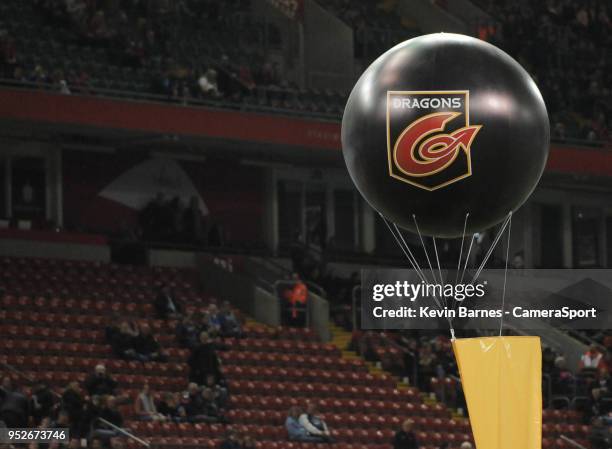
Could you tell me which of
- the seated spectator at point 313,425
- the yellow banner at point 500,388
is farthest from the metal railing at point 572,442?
the yellow banner at point 500,388

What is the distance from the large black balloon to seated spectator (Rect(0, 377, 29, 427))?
365 inches

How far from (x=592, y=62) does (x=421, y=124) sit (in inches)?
980

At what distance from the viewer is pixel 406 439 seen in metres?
18.0

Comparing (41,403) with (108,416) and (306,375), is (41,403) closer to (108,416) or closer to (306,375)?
(108,416)

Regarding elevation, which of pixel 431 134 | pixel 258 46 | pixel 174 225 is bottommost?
pixel 174 225

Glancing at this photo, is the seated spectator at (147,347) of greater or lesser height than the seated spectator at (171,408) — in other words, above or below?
above

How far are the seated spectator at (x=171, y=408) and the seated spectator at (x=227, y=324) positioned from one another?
3.66 m

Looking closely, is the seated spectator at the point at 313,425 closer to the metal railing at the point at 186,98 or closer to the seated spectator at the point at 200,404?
the seated spectator at the point at 200,404

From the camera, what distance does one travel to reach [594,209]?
106 ft

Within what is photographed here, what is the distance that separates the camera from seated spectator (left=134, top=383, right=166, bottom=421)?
16984 millimetres

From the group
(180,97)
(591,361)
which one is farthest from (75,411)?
(180,97)

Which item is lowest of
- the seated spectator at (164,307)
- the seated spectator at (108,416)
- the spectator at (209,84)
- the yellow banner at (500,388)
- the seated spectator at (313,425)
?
the seated spectator at (313,425)

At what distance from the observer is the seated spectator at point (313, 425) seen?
58.9 feet

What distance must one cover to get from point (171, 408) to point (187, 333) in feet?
8.86
